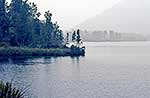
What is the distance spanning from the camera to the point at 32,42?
195500 mm

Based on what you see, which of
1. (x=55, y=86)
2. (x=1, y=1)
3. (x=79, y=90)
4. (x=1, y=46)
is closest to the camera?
(x=79, y=90)

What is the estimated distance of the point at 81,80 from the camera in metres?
98.1

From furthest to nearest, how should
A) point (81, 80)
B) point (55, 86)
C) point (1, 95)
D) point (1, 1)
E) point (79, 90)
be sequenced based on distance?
point (1, 1) < point (81, 80) < point (55, 86) < point (79, 90) < point (1, 95)

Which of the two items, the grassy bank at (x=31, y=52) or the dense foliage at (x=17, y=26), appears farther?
the dense foliage at (x=17, y=26)

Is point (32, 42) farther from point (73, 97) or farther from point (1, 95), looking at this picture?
point (1, 95)

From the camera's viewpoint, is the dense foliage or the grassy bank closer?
the grassy bank

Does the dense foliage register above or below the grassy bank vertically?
above

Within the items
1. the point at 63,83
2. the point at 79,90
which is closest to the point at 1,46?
the point at 63,83

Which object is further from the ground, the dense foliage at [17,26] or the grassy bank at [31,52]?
the dense foliage at [17,26]

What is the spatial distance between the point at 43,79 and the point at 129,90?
30522 mm

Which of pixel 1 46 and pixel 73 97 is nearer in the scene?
pixel 73 97

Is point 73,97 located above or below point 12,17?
below

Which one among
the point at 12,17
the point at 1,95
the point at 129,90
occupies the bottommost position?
the point at 129,90

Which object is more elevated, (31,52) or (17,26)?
(17,26)
